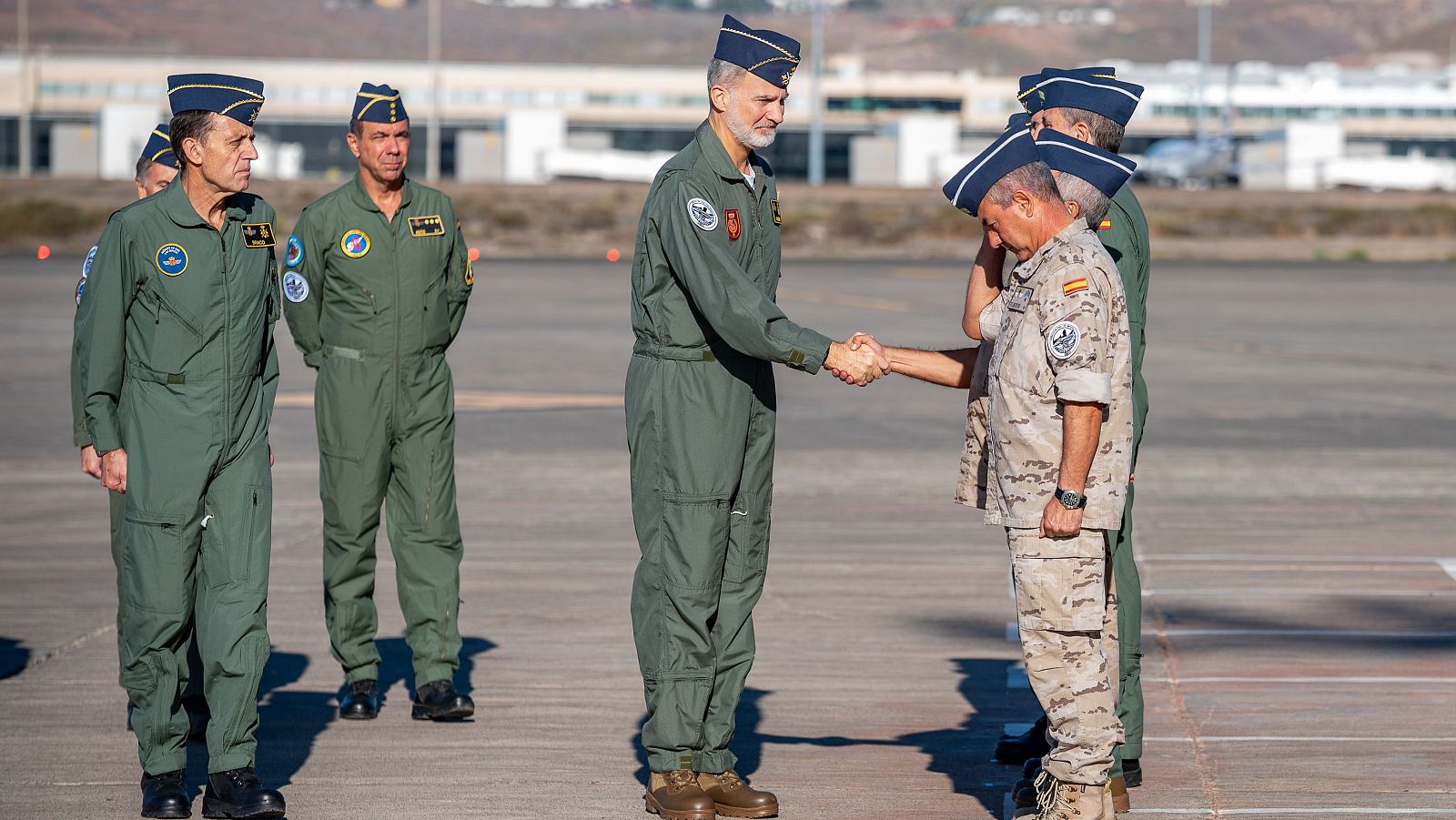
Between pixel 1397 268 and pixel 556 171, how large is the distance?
47801mm

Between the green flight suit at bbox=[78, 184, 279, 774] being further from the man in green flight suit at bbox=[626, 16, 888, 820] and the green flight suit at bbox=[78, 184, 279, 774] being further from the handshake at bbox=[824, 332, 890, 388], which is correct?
the handshake at bbox=[824, 332, 890, 388]

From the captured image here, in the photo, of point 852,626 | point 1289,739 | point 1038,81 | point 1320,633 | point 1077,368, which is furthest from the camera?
point 852,626

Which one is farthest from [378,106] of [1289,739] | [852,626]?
[1289,739]

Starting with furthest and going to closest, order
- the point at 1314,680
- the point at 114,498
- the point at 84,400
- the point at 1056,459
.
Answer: the point at 1314,680 → the point at 114,498 → the point at 84,400 → the point at 1056,459

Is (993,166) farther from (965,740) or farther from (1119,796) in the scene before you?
(965,740)

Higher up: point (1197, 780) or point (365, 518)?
point (365, 518)

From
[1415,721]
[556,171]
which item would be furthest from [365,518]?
[556,171]

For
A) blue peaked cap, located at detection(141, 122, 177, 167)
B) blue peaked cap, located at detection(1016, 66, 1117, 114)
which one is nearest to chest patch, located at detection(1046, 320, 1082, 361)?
blue peaked cap, located at detection(1016, 66, 1117, 114)

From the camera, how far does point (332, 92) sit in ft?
368

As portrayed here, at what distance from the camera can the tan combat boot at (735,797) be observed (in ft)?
20.6

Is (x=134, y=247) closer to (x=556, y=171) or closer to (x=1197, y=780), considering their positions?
(x=1197, y=780)

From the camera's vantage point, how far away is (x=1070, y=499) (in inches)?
213

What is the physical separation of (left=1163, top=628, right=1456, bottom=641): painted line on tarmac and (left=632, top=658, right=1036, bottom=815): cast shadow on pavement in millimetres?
1213

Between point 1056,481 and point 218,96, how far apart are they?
3000mm
